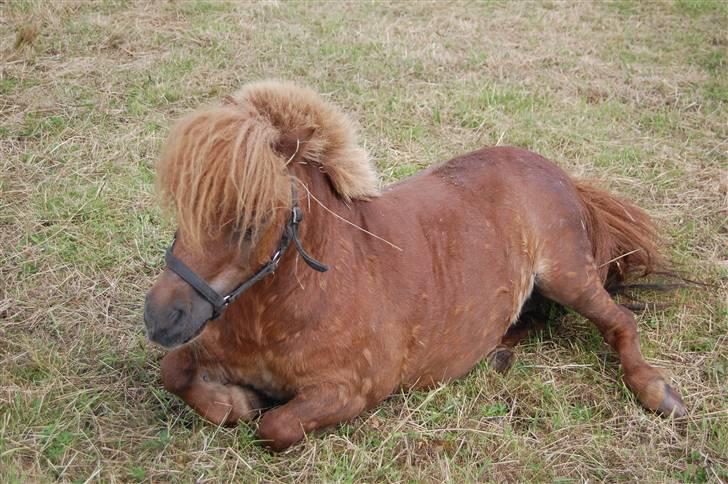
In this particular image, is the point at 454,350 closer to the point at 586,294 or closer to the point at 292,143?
the point at 586,294

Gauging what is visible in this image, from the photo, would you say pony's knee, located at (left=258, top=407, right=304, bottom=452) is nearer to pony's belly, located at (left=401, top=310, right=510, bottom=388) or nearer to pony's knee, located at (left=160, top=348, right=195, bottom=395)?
pony's knee, located at (left=160, top=348, right=195, bottom=395)

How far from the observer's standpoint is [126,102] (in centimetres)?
599

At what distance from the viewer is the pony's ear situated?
276cm

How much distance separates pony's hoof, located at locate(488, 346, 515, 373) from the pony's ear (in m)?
1.70

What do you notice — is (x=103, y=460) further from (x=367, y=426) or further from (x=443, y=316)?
(x=443, y=316)

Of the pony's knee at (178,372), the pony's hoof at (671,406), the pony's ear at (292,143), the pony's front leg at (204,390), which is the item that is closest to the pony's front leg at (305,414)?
the pony's front leg at (204,390)

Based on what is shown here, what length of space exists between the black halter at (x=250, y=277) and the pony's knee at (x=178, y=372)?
1.71 ft

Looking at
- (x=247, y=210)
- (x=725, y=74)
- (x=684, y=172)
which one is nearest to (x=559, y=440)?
(x=247, y=210)

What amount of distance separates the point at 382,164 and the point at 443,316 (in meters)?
2.24

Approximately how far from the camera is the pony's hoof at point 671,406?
362 cm

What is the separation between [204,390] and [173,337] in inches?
24.2

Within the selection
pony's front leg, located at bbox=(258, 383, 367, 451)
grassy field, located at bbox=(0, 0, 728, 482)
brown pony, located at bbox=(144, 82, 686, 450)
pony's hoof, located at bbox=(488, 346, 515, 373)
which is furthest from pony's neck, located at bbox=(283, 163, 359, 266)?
pony's hoof, located at bbox=(488, 346, 515, 373)

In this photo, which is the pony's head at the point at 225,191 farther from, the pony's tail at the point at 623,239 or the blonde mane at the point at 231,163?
the pony's tail at the point at 623,239

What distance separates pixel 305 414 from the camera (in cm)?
303
